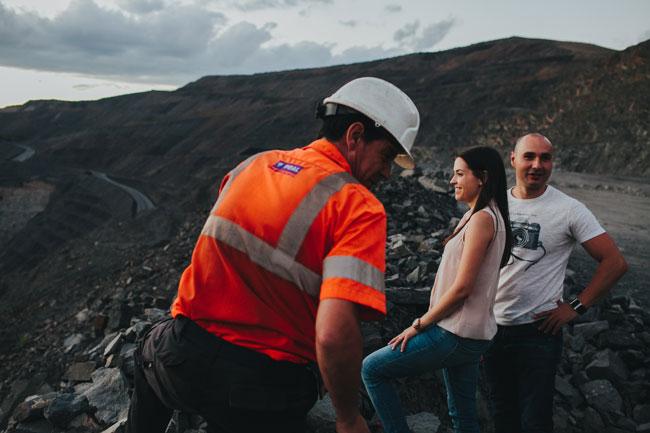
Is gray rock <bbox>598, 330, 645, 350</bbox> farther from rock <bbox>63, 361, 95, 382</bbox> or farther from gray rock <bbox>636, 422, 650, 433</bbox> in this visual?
rock <bbox>63, 361, 95, 382</bbox>

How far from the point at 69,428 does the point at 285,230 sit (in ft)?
12.1

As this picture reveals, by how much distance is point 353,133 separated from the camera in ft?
5.99

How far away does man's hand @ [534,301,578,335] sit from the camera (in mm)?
2915

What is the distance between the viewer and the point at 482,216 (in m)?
2.56

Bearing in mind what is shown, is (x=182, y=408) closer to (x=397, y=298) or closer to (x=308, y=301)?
(x=308, y=301)

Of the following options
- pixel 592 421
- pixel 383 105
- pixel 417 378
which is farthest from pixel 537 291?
pixel 592 421

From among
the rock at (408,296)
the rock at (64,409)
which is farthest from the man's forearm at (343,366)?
the rock at (64,409)

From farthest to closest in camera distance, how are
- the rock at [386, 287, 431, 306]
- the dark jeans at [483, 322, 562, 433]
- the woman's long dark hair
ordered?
the rock at [386, 287, 431, 306] → the dark jeans at [483, 322, 562, 433] → the woman's long dark hair

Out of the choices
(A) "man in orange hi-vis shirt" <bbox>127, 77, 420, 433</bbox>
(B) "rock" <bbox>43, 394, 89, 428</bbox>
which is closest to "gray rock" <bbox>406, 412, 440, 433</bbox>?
(A) "man in orange hi-vis shirt" <bbox>127, 77, 420, 433</bbox>

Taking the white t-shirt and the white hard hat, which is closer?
the white hard hat

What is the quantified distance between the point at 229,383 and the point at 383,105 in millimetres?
1140

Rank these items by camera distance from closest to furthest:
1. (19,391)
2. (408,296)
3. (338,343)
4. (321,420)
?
(338,343), (321,420), (408,296), (19,391)

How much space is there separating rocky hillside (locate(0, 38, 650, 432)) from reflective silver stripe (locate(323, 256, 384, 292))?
108 inches

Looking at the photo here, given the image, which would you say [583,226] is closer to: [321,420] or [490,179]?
[490,179]
